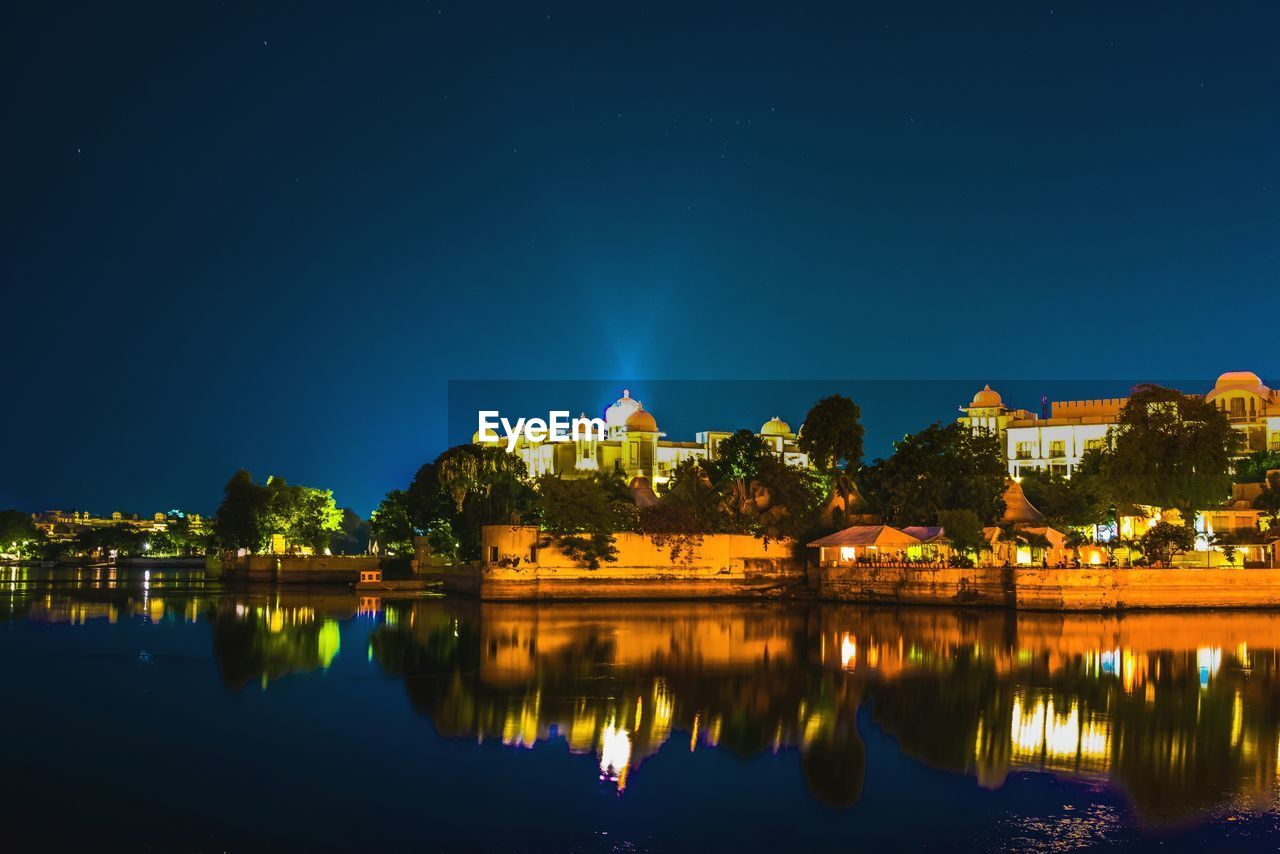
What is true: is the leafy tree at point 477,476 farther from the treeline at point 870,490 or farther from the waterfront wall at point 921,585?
the waterfront wall at point 921,585

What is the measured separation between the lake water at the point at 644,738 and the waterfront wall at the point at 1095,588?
12.0 ft

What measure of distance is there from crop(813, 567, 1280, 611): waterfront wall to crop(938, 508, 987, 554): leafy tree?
219 cm

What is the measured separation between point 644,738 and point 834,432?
35.6 metres

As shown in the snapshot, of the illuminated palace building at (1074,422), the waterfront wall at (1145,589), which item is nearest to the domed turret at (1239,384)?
the illuminated palace building at (1074,422)

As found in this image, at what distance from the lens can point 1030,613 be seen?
4112cm

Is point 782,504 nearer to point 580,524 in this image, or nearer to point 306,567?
point 580,524

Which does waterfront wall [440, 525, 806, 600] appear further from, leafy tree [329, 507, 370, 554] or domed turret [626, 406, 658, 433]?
leafy tree [329, 507, 370, 554]

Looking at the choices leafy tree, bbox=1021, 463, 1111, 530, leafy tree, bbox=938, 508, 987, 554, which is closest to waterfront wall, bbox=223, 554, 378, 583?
leafy tree, bbox=938, 508, 987, 554

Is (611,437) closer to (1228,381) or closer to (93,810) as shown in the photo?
(1228,381)

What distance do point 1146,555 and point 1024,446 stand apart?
37404 mm

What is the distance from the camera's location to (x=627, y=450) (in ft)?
277

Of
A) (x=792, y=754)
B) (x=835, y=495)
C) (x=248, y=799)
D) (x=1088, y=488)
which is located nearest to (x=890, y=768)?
(x=792, y=754)

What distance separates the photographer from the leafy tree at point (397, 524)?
225ft

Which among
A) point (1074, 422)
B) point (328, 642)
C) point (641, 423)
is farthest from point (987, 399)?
point (328, 642)
